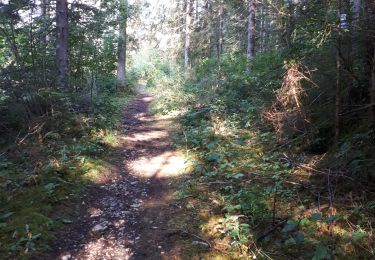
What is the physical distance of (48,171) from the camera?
646 centimetres

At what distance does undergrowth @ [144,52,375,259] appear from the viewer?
410 cm

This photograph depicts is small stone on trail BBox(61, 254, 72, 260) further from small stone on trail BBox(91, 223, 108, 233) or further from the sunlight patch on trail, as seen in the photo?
the sunlight patch on trail

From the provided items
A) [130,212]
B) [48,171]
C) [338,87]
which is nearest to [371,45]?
[338,87]

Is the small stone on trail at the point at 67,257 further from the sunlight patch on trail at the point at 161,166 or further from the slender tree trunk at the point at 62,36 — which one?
the slender tree trunk at the point at 62,36

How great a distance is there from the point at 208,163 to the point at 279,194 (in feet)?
7.98

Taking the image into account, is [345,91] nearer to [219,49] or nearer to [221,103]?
[221,103]

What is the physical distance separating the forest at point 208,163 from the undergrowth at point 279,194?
0.07 feet

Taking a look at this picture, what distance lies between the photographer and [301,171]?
5816 millimetres

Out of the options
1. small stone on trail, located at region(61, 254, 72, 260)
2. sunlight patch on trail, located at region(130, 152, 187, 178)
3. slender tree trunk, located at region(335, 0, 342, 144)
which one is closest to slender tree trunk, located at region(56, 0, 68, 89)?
sunlight patch on trail, located at region(130, 152, 187, 178)

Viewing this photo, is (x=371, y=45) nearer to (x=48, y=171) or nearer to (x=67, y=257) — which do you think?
(x=67, y=257)

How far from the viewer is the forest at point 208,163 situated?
452 cm

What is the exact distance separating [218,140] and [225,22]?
2093 centimetres

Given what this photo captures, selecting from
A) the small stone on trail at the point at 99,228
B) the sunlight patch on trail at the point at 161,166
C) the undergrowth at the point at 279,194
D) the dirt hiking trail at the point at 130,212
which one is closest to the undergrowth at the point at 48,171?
the dirt hiking trail at the point at 130,212

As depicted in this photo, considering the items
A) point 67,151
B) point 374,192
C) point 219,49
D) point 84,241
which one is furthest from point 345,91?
point 219,49
